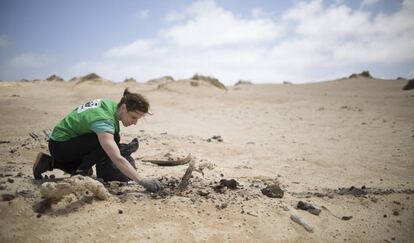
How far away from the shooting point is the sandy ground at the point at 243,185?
2727mm

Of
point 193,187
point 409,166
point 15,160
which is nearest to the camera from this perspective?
point 193,187

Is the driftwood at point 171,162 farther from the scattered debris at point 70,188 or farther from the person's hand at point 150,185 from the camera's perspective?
the scattered debris at point 70,188

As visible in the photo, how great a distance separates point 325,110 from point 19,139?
8693mm

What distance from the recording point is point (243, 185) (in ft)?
12.2

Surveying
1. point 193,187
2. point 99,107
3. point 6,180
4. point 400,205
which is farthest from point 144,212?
point 400,205

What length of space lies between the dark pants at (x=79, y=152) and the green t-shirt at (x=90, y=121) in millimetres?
54

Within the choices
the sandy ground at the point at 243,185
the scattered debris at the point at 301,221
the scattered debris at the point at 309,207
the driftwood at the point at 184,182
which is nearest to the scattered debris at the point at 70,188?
the sandy ground at the point at 243,185

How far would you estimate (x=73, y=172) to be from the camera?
11.6 feet

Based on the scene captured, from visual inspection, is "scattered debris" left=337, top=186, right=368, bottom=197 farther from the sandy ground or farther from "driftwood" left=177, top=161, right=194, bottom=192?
"driftwood" left=177, top=161, right=194, bottom=192

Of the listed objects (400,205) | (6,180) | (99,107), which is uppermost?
(99,107)

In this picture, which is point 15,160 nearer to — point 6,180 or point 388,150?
point 6,180

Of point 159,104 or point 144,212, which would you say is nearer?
point 144,212

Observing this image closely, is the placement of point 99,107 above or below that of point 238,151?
above

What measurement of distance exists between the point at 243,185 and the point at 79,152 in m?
1.71
